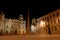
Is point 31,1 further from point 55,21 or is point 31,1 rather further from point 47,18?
point 47,18

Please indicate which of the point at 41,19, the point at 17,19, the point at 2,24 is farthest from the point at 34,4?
the point at 17,19

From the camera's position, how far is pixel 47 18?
22.7m

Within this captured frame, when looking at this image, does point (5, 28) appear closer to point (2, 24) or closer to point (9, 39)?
point (2, 24)

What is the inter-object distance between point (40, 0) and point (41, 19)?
19940 millimetres

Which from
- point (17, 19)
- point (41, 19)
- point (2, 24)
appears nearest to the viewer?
point (41, 19)

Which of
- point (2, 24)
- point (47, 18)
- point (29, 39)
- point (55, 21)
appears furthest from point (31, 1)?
point (2, 24)

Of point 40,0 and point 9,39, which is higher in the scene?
point 40,0

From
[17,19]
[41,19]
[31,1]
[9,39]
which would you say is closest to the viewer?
[9,39]

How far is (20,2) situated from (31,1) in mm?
494

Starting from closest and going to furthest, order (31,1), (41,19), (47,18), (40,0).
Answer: (31,1)
(40,0)
(47,18)
(41,19)

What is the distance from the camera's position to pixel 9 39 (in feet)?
6.75

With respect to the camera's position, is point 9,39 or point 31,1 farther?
point 31,1

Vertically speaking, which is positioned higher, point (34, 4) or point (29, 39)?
point (34, 4)

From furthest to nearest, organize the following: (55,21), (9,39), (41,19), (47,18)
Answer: (41,19) → (47,18) → (55,21) → (9,39)
